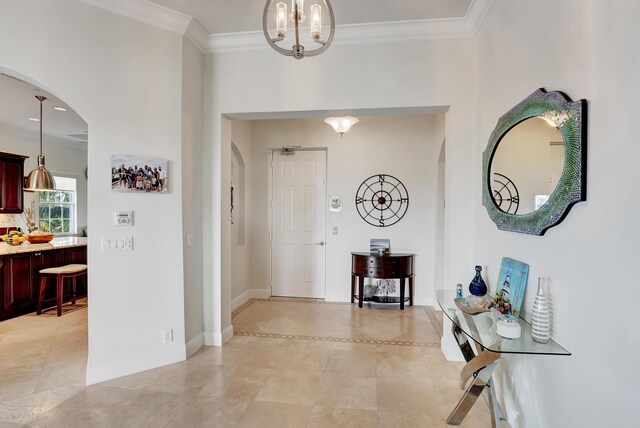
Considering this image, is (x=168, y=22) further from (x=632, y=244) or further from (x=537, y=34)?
(x=632, y=244)

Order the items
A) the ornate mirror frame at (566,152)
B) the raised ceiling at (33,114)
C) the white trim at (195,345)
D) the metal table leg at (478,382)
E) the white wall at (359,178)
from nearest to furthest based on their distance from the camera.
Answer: the ornate mirror frame at (566,152) → the metal table leg at (478,382) → the white trim at (195,345) → the raised ceiling at (33,114) → the white wall at (359,178)

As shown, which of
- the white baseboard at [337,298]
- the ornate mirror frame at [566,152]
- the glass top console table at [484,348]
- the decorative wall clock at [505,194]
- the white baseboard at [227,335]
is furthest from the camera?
the white baseboard at [337,298]

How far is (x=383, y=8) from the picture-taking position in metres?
2.81

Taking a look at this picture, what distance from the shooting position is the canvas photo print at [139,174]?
8.96ft

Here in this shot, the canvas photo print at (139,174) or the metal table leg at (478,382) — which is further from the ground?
the canvas photo print at (139,174)

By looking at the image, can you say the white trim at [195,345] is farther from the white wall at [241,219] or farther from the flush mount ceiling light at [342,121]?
the flush mount ceiling light at [342,121]

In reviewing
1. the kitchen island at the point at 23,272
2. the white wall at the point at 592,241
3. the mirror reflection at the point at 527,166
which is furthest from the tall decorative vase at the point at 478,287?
the kitchen island at the point at 23,272

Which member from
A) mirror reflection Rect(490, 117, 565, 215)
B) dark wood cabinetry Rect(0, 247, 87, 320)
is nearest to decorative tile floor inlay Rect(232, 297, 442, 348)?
mirror reflection Rect(490, 117, 565, 215)

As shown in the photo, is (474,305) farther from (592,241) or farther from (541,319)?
(592,241)

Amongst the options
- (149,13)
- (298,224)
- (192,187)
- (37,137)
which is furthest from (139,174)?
(37,137)

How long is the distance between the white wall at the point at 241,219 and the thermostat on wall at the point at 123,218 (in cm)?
202

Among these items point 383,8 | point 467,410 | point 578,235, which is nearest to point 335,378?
point 467,410

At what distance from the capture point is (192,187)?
3223 mm

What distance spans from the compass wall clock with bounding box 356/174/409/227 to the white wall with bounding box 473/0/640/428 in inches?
117
